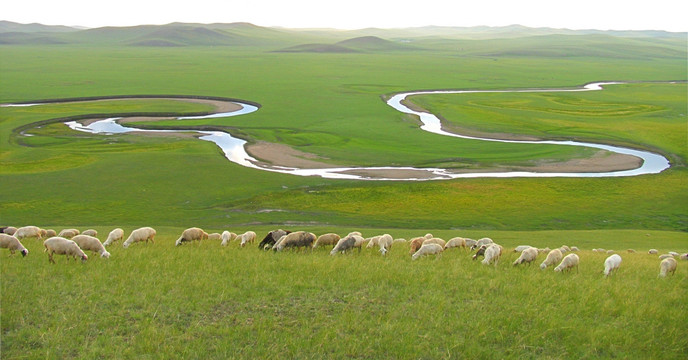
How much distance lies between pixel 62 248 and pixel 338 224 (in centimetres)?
1764

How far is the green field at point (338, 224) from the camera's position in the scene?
1095 cm

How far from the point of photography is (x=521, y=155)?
5028cm

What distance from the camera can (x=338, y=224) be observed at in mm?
31297

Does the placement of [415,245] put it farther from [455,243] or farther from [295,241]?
[295,241]

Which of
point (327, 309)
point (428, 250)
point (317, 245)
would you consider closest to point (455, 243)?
point (428, 250)

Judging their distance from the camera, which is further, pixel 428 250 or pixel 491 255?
pixel 428 250

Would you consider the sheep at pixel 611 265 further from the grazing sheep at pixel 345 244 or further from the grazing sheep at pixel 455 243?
the grazing sheep at pixel 345 244

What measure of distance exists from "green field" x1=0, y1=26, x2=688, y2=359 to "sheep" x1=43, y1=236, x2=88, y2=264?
0.91 feet

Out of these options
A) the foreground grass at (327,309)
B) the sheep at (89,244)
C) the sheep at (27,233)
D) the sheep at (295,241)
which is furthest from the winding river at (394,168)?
the foreground grass at (327,309)

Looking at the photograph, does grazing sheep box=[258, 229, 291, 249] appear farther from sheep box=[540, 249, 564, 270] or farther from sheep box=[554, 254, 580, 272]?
A: sheep box=[554, 254, 580, 272]

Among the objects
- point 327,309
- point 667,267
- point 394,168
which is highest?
point 327,309

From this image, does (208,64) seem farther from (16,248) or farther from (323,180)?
(16,248)

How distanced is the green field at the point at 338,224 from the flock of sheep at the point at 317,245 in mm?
451

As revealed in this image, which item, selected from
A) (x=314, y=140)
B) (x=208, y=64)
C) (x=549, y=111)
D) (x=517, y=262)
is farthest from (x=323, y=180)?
(x=208, y=64)
